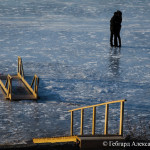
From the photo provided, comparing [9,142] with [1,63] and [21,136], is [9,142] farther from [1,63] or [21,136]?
[1,63]

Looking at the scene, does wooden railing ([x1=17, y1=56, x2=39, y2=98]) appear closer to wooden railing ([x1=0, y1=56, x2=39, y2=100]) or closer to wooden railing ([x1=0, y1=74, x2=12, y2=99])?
wooden railing ([x1=0, y1=56, x2=39, y2=100])

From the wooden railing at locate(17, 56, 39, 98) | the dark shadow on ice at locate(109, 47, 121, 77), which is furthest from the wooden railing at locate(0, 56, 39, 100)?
the dark shadow on ice at locate(109, 47, 121, 77)

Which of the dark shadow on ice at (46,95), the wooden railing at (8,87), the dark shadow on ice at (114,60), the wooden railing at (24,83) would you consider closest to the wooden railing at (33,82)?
the wooden railing at (24,83)

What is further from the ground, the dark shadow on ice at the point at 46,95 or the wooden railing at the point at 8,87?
the wooden railing at the point at 8,87

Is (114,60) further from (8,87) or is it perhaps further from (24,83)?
(8,87)

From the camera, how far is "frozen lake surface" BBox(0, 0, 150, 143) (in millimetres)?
11805

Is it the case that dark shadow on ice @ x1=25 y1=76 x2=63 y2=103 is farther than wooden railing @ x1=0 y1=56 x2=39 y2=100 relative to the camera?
No

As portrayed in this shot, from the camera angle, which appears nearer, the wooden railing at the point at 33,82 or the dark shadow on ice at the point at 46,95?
the dark shadow on ice at the point at 46,95

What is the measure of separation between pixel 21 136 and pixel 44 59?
994 cm

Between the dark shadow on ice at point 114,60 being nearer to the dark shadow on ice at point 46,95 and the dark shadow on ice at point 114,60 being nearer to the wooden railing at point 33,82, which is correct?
the dark shadow on ice at point 46,95

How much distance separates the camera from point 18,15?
37.2 m

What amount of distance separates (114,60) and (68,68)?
2.46 m

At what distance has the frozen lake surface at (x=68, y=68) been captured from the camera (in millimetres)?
11805

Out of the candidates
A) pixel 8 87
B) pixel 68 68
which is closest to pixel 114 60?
pixel 68 68
